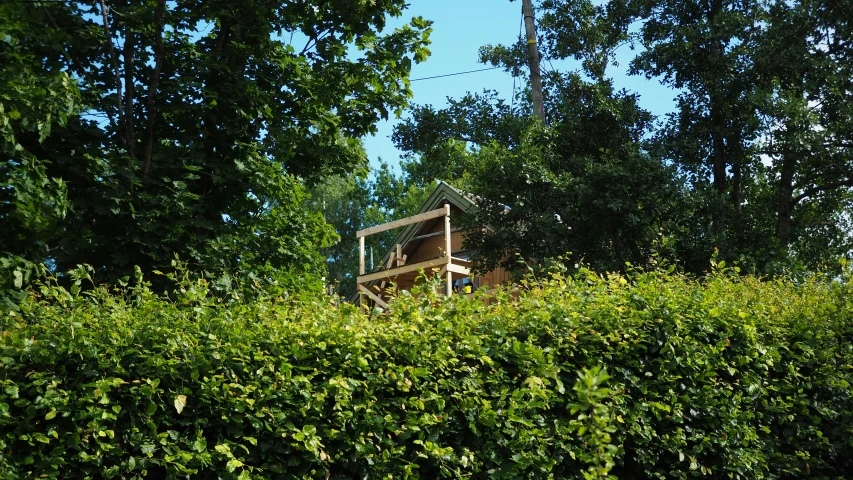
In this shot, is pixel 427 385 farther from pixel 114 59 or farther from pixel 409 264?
pixel 409 264

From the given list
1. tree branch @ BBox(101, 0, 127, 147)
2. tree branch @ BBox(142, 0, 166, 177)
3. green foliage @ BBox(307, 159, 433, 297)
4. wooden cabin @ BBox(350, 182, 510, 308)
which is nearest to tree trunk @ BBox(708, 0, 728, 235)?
wooden cabin @ BBox(350, 182, 510, 308)

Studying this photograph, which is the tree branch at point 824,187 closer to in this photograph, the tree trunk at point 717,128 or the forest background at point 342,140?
the forest background at point 342,140

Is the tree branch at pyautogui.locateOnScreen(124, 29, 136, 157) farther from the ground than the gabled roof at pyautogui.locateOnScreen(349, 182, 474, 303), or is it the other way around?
the gabled roof at pyautogui.locateOnScreen(349, 182, 474, 303)

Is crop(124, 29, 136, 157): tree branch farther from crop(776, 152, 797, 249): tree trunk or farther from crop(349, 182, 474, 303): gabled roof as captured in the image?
crop(776, 152, 797, 249): tree trunk

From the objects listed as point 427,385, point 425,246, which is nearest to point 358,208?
point 425,246

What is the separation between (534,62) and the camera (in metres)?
19.8

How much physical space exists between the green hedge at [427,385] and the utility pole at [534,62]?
1163 cm

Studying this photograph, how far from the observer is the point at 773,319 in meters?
7.29

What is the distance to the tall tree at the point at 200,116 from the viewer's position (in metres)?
9.68

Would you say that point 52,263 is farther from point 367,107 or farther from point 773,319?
point 773,319

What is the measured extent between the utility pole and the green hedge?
11632mm

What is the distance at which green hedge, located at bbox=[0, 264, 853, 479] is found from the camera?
190 inches

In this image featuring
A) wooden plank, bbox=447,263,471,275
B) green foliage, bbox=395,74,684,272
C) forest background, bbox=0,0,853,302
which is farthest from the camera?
wooden plank, bbox=447,263,471,275

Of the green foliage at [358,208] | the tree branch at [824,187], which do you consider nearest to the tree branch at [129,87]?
the tree branch at [824,187]
